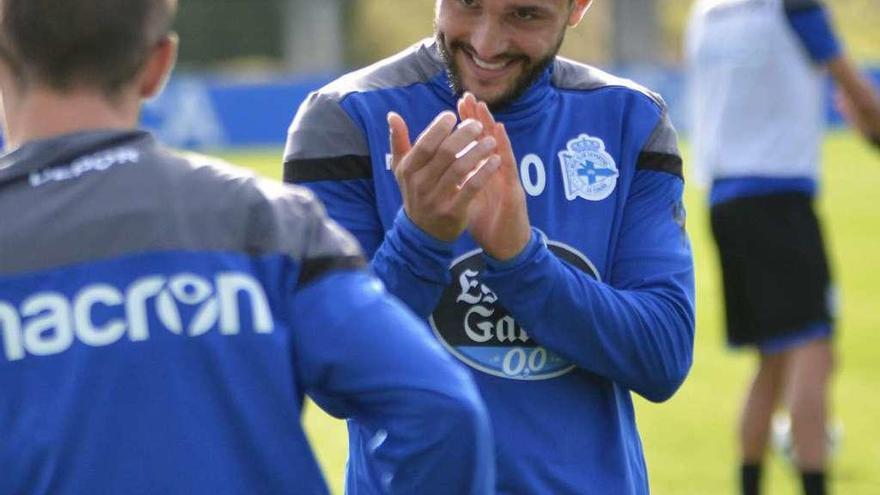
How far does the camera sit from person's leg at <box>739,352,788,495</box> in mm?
6859

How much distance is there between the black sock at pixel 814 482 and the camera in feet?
21.8

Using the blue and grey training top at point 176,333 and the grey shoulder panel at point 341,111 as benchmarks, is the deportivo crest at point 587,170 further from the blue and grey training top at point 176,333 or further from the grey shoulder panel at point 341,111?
the blue and grey training top at point 176,333

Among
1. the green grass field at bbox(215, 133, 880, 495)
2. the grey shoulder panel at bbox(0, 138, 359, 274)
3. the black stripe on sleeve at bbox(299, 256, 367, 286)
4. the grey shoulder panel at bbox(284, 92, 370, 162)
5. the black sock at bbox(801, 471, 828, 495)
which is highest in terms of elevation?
the grey shoulder panel at bbox(0, 138, 359, 274)

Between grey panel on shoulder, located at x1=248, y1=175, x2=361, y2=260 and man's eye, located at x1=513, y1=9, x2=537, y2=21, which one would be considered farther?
man's eye, located at x1=513, y1=9, x2=537, y2=21

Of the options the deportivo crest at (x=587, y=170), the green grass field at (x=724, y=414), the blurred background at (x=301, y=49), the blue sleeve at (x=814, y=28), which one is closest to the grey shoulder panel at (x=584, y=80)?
the deportivo crest at (x=587, y=170)

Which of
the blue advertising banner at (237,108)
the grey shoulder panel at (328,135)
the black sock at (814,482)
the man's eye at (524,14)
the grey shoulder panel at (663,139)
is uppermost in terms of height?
the man's eye at (524,14)

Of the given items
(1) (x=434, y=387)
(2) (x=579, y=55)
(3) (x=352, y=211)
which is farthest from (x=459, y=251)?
(2) (x=579, y=55)

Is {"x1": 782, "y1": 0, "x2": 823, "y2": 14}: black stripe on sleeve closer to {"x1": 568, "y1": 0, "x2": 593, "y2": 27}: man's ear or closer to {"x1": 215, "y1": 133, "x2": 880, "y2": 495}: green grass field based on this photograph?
{"x1": 215, "y1": 133, "x2": 880, "y2": 495}: green grass field

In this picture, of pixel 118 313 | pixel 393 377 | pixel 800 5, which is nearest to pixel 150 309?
pixel 118 313

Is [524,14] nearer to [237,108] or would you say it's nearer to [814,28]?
[814,28]

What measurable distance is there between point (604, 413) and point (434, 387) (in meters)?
0.99

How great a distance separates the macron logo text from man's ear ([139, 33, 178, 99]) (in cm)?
25

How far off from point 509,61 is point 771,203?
3941 millimetres

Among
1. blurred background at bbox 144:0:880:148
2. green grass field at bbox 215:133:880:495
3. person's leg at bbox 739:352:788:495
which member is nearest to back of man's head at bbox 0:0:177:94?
person's leg at bbox 739:352:788:495
